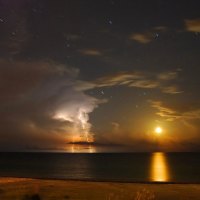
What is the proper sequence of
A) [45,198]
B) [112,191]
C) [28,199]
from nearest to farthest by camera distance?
[28,199]
[45,198]
[112,191]

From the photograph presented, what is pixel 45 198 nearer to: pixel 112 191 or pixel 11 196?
pixel 11 196

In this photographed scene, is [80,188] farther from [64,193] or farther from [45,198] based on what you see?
[45,198]

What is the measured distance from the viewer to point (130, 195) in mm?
36562

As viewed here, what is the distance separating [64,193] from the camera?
3662cm

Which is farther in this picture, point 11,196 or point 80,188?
point 80,188

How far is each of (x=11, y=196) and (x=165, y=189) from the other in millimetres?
17840

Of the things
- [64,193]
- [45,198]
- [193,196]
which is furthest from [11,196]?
[193,196]

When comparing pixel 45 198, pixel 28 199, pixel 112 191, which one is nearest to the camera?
pixel 28 199

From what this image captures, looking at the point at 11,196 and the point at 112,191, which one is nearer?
the point at 11,196

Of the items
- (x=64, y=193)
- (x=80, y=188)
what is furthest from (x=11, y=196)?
(x=80, y=188)

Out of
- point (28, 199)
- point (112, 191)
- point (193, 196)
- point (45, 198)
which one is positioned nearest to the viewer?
point (28, 199)

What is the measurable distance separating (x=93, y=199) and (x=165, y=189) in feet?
37.9

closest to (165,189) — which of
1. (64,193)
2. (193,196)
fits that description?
(193,196)

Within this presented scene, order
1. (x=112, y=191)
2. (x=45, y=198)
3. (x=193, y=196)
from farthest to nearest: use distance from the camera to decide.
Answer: (x=112, y=191) < (x=193, y=196) < (x=45, y=198)
